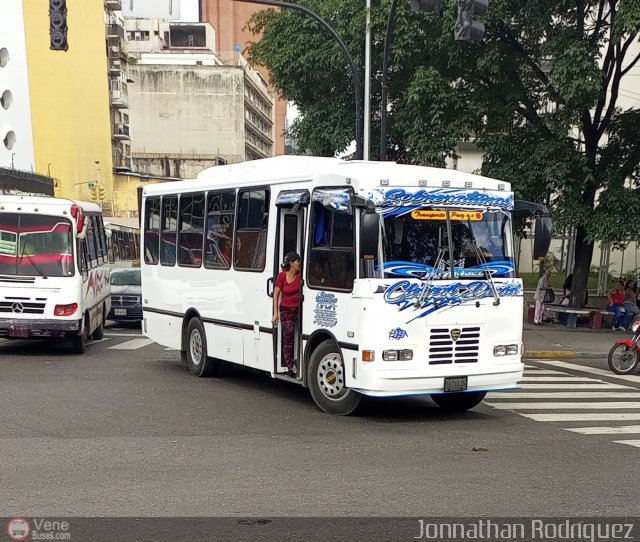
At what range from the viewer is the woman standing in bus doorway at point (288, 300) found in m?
11.6

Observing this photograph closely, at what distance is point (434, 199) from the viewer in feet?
34.8

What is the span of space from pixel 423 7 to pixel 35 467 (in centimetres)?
1007

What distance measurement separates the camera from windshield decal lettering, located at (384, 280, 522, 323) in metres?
10.3

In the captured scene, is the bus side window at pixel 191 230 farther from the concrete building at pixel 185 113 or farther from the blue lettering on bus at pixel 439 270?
the concrete building at pixel 185 113

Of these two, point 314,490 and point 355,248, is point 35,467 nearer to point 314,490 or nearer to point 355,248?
point 314,490

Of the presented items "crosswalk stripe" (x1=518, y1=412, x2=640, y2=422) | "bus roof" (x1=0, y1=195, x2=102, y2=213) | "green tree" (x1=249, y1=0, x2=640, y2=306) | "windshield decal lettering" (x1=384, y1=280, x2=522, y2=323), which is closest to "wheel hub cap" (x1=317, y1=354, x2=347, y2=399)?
"windshield decal lettering" (x1=384, y1=280, x2=522, y2=323)

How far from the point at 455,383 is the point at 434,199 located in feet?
Answer: 6.91

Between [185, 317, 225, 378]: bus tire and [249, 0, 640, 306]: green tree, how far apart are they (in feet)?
34.0

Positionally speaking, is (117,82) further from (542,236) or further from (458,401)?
(542,236)

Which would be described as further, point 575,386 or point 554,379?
point 554,379

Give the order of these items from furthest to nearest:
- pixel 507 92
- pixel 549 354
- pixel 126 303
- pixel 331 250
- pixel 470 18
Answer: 1. pixel 126 303
2. pixel 507 92
3. pixel 549 354
4. pixel 470 18
5. pixel 331 250

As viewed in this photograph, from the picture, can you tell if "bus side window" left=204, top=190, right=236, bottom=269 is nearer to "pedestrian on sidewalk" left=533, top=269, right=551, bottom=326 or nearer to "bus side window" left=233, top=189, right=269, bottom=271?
"bus side window" left=233, top=189, right=269, bottom=271

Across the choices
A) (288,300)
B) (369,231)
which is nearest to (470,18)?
(288,300)

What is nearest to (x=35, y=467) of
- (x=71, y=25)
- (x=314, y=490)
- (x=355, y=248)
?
(x=314, y=490)
